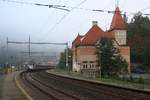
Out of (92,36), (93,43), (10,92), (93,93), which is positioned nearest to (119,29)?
(92,36)

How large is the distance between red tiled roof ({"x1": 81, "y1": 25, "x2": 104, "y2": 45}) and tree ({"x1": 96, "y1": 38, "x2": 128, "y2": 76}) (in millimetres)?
42467

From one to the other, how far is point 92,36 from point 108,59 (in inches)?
1973

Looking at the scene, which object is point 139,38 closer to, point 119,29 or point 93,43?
point 119,29

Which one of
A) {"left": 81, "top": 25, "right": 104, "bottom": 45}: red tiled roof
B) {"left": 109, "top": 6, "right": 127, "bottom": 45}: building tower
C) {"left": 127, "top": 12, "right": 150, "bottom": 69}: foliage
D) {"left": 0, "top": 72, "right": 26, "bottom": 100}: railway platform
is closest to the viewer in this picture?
{"left": 0, "top": 72, "right": 26, "bottom": 100}: railway platform

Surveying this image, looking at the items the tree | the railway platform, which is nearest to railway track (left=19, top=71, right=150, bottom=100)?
the railway platform

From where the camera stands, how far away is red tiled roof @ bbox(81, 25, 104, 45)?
120 m

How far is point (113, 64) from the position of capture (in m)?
72.1

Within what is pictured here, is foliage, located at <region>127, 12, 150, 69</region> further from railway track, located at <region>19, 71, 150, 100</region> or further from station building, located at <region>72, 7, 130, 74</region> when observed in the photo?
railway track, located at <region>19, 71, 150, 100</region>

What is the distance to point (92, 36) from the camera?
400 ft

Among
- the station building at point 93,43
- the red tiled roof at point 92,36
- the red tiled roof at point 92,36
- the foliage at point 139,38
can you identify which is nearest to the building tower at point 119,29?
the station building at point 93,43

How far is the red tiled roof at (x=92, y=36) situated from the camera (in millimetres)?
119562

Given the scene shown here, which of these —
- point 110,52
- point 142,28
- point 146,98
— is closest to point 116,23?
point 142,28

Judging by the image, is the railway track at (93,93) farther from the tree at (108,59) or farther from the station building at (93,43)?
the station building at (93,43)

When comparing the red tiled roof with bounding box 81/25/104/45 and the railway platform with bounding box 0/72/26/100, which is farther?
the red tiled roof with bounding box 81/25/104/45
